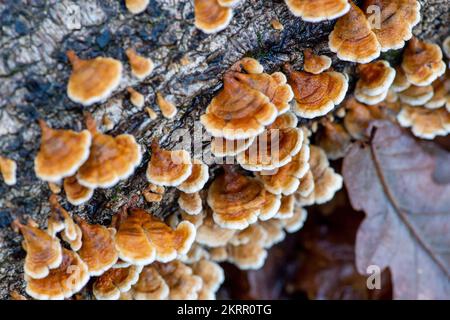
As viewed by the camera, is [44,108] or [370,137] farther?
[370,137]

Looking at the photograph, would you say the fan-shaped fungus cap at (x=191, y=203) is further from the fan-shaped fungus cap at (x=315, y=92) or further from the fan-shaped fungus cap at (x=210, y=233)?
the fan-shaped fungus cap at (x=315, y=92)

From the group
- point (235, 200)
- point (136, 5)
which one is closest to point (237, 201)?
point (235, 200)

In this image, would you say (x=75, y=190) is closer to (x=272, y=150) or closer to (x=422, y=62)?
(x=272, y=150)

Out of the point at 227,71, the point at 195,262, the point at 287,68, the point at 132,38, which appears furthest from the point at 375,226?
the point at 132,38

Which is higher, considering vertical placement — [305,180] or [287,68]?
[287,68]

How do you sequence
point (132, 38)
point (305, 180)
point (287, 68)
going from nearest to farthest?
point (132, 38) → point (287, 68) → point (305, 180)

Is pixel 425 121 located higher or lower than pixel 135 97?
lower
